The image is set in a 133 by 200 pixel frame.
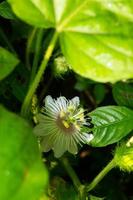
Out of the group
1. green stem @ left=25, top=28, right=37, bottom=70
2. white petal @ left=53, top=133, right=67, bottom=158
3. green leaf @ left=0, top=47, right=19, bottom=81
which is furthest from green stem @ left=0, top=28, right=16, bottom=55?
green leaf @ left=0, top=47, right=19, bottom=81

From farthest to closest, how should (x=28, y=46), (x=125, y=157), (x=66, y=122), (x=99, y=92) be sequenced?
(x=99, y=92), (x=28, y=46), (x=66, y=122), (x=125, y=157)

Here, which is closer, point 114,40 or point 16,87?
point 114,40

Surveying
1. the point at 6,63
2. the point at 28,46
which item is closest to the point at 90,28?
the point at 6,63

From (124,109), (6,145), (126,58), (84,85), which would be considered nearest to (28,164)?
(6,145)

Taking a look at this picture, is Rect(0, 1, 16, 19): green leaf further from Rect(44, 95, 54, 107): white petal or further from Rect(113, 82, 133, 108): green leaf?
Rect(113, 82, 133, 108): green leaf

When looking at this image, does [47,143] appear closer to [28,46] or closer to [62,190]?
[62,190]

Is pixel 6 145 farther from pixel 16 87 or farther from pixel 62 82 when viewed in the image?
pixel 62 82

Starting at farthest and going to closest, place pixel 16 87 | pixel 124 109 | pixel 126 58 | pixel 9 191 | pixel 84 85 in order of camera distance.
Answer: pixel 84 85 → pixel 16 87 → pixel 124 109 → pixel 126 58 → pixel 9 191
